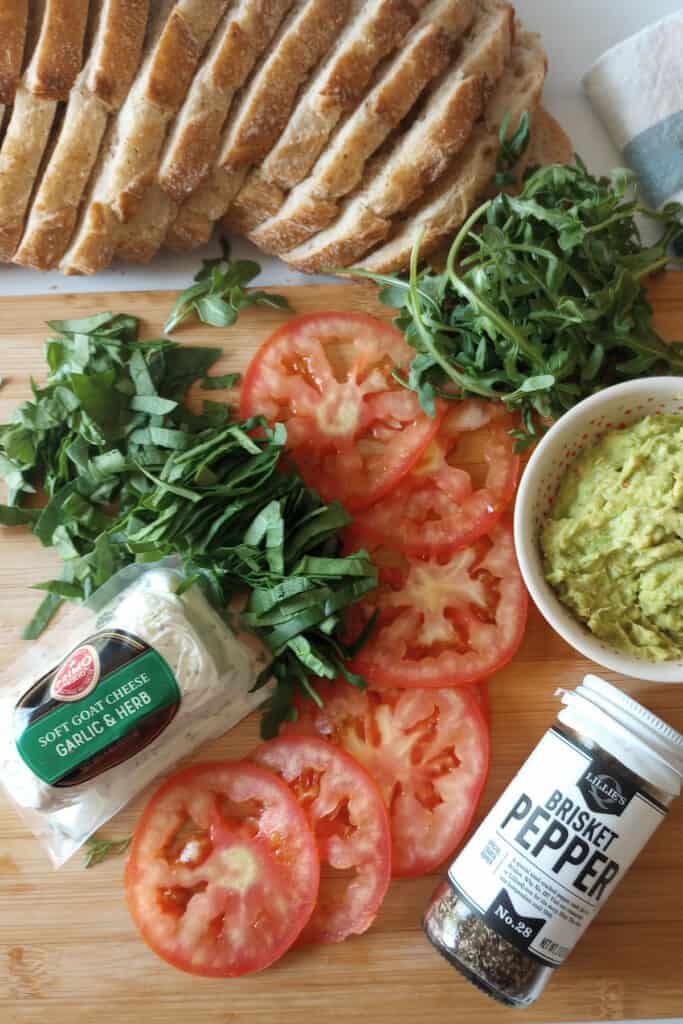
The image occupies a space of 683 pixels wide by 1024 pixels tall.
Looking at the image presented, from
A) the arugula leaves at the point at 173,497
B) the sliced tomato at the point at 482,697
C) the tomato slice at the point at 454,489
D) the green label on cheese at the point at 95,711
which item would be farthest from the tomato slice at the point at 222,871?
the tomato slice at the point at 454,489

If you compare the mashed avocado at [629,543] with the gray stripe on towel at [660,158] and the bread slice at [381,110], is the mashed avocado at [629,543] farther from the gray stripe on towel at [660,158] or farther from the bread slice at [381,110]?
the bread slice at [381,110]

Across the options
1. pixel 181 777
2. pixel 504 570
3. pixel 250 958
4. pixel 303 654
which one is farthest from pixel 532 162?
pixel 250 958

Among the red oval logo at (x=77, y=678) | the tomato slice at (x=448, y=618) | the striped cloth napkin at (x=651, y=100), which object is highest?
the striped cloth napkin at (x=651, y=100)

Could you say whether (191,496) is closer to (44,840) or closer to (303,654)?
(303,654)

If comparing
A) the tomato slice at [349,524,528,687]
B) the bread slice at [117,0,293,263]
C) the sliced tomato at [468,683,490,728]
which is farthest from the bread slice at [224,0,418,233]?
the sliced tomato at [468,683,490,728]

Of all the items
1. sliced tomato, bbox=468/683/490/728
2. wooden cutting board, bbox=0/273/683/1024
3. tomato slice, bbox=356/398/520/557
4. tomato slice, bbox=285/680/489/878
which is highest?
tomato slice, bbox=356/398/520/557

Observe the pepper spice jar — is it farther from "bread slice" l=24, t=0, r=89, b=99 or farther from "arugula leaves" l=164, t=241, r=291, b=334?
"bread slice" l=24, t=0, r=89, b=99

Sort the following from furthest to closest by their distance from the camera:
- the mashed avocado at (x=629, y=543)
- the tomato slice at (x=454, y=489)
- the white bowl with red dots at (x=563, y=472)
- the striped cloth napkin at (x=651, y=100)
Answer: the striped cloth napkin at (x=651, y=100)
the tomato slice at (x=454, y=489)
the white bowl with red dots at (x=563, y=472)
the mashed avocado at (x=629, y=543)
